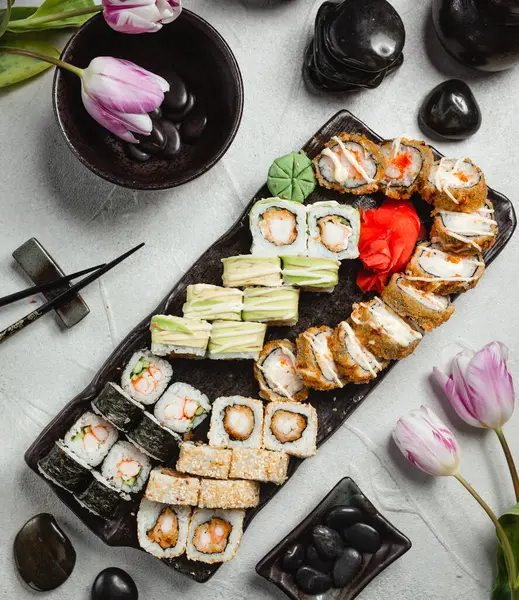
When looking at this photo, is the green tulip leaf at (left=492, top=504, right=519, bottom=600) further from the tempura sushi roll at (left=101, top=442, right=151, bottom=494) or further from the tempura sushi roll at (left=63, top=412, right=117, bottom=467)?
the tempura sushi roll at (left=63, top=412, right=117, bottom=467)

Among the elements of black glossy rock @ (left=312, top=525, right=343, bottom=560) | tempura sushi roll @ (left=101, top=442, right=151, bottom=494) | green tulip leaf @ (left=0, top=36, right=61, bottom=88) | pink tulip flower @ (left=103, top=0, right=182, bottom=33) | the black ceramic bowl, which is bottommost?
black glossy rock @ (left=312, top=525, right=343, bottom=560)

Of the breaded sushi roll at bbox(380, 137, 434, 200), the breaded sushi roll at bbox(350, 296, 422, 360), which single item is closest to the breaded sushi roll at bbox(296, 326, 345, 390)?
the breaded sushi roll at bbox(350, 296, 422, 360)

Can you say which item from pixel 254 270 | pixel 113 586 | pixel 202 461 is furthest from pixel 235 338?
pixel 113 586

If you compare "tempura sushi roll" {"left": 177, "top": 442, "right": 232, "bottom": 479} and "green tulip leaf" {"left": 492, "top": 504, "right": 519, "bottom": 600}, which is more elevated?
"tempura sushi roll" {"left": 177, "top": 442, "right": 232, "bottom": 479}

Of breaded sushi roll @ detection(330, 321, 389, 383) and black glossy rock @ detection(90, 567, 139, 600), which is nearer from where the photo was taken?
breaded sushi roll @ detection(330, 321, 389, 383)

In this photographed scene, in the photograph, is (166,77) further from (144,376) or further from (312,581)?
(312,581)

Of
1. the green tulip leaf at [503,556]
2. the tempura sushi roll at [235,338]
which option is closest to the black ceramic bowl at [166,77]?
the tempura sushi roll at [235,338]

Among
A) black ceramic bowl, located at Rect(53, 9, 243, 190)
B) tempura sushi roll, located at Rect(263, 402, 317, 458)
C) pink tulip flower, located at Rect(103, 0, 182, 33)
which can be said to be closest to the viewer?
pink tulip flower, located at Rect(103, 0, 182, 33)

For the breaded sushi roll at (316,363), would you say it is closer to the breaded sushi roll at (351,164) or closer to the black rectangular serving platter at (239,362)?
the black rectangular serving platter at (239,362)
